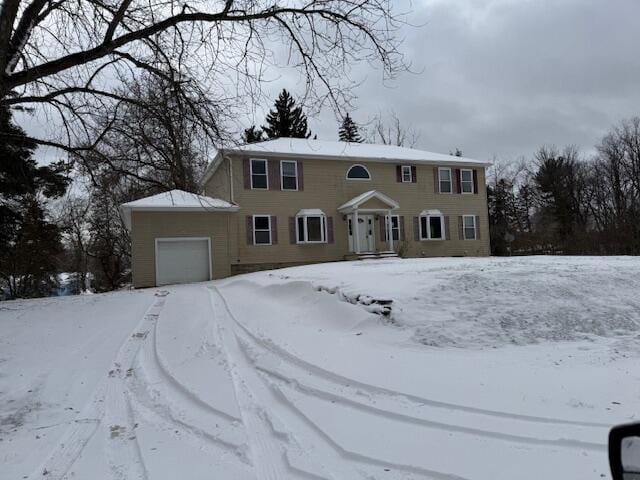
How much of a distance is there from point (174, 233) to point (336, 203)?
8.43 metres

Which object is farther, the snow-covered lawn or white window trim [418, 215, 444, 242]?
white window trim [418, 215, 444, 242]

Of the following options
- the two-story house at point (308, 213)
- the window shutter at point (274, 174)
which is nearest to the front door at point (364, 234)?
the two-story house at point (308, 213)

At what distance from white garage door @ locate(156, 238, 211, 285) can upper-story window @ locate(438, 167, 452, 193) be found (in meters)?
13.9

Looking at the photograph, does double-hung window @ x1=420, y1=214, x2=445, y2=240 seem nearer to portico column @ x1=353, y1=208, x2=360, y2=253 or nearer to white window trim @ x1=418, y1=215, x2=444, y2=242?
white window trim @ x1=418, y1=215, x2=444, y2=242

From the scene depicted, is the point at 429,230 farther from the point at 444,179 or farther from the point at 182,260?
the point at 182,260

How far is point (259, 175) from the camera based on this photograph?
2184 centimetres

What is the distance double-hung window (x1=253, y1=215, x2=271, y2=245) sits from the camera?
21500 mm

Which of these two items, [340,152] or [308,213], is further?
[340,152]

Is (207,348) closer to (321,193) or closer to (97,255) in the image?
(321,193)

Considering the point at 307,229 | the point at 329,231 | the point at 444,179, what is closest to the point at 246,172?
the point at 307,229

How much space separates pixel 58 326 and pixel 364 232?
1654 cm

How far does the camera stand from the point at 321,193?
23156 millimetres

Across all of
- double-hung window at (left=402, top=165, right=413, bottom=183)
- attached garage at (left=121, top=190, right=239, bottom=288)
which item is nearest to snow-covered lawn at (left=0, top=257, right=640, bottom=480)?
attached garage at (left=121, top=190, right=239, bottom=288)

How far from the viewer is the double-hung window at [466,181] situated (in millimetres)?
26544
